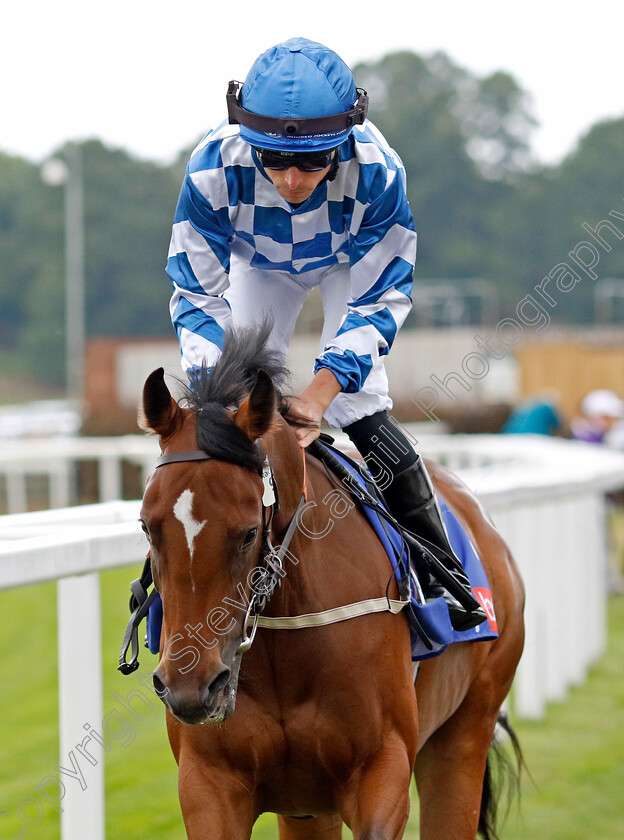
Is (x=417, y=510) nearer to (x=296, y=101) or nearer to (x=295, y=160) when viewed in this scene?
(x=295, y=160)

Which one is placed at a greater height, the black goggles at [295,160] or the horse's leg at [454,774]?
the black goggles at [295,160]

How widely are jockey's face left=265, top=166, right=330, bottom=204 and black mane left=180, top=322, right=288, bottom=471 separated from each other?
341 millimetres

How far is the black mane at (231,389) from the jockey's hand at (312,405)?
0.23 feet

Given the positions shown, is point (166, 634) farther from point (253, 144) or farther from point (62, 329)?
point (62, 329)

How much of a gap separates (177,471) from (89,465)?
11.6m

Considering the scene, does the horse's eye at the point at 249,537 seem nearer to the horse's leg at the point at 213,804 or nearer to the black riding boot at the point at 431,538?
the horse's leg at the point at 213,804

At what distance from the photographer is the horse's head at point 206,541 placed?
2131mm

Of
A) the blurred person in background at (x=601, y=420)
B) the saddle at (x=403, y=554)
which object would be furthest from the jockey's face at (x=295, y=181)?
the blurred person in background at (x=601, y=420)

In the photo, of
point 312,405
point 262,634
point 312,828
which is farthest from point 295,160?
point 312,828

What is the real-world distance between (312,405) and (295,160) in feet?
1.86

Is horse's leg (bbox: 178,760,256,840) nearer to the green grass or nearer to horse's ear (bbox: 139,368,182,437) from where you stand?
horse's ear (bbox: 139,368,182,437)

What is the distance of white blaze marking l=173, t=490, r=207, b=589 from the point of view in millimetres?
2168

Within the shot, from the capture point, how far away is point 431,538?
3.09 metres

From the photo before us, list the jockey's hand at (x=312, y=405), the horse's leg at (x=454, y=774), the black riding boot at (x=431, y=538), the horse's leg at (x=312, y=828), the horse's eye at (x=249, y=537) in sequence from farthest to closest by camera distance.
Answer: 1. the horse's leg at (x=454, y=774)
2. the horse's leg at (x=312, y=828)
3. the black riding boot at (x=431, y=538)
4. the jockey's hand at (x=312, y=405)
5. the horse's eye at (x=249, y=537)
